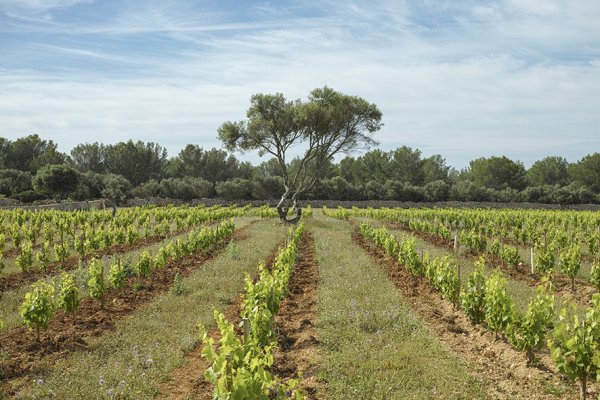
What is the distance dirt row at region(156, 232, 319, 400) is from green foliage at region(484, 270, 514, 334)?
3.59 m

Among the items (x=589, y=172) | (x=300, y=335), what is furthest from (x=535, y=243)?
(x=589, y=172)

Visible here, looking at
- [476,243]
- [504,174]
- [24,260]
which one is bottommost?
[24,260]

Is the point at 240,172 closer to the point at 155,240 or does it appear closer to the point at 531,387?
the point at 155,240

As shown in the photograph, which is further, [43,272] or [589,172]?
[589,172]

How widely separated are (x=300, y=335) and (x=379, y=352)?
1921 millimetres

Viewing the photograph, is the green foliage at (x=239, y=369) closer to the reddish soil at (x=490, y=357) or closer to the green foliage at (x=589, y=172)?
the reddish soil at (x=490, y=357)

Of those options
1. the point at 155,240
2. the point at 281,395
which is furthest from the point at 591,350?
the point at 155,240

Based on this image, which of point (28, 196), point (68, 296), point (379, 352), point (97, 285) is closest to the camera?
point (379, 352)

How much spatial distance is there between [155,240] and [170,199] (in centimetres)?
4622

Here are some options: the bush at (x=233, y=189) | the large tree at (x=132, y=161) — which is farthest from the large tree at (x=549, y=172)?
the large tree at (x=132, y=161)

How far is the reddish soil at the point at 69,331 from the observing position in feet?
27.6

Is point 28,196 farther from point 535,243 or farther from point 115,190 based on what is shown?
point 535,243

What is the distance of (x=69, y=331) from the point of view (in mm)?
10188

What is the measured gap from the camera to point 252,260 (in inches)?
767
